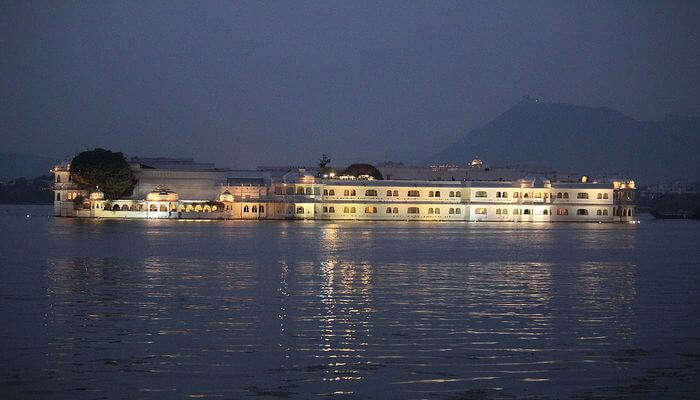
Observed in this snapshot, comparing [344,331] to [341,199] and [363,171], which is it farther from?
→ [363,171]

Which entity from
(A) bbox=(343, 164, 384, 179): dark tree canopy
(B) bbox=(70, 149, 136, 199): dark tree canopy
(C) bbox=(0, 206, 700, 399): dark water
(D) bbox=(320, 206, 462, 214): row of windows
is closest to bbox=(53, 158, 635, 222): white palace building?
(D) bbox=(320, 206, 462, 214): row of windows

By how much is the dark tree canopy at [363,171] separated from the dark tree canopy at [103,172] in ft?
96.1

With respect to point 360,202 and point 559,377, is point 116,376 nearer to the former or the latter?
point 559,377

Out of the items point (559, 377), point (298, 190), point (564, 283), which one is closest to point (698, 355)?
point (559, 377)

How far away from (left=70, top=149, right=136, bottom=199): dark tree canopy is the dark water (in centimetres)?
6314

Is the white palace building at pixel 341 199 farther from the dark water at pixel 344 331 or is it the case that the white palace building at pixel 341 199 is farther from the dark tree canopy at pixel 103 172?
the dark water at pixel 344 331

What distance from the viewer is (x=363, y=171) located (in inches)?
4518

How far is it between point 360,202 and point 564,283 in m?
72.6

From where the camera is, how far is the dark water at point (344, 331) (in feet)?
38.3

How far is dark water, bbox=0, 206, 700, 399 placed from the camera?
460 inches

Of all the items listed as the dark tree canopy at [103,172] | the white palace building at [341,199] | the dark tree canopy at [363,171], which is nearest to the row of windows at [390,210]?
the white palace building at [341,199]

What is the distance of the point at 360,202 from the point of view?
97688mm

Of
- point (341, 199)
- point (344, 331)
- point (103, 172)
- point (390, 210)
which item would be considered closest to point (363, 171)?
point (390, 210)

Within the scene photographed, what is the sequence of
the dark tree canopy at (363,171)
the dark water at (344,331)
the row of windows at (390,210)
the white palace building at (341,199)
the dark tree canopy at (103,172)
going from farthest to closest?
the dark tree canopy at (363,171) < the row of windows at (390,210) < the white palace building at (341,199) < the dark tree canopy at (103,172) < the dark water at (344,331)
